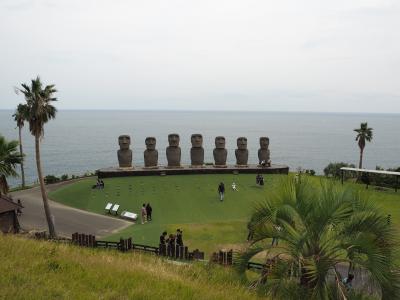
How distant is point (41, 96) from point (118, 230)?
9216 millimetres

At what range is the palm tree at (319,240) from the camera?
24.5 feet

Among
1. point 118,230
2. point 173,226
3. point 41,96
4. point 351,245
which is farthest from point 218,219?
point 351,245

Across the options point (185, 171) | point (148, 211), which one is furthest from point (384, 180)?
point (148, 211)

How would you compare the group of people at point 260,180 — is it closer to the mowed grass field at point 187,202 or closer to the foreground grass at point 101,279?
the mowed grass field at point 187,202

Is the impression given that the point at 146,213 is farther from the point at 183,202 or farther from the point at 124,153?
the point at 124,153

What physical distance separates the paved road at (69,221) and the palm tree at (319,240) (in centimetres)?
1696

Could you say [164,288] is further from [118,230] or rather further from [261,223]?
[118,230]

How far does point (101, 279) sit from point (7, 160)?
14627 mm

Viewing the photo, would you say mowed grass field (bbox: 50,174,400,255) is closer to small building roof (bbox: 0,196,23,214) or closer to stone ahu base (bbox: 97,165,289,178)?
stone ahu base (bbox: 97,165,289,178)

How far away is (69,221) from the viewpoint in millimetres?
26547

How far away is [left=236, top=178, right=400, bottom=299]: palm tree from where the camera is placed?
748 centimetres

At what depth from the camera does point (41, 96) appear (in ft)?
80.3

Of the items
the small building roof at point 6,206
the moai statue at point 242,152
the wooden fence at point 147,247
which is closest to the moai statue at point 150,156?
the moai statue at point 242,152

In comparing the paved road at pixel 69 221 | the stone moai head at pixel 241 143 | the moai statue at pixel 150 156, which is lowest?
the paved road at pixel 69 221
